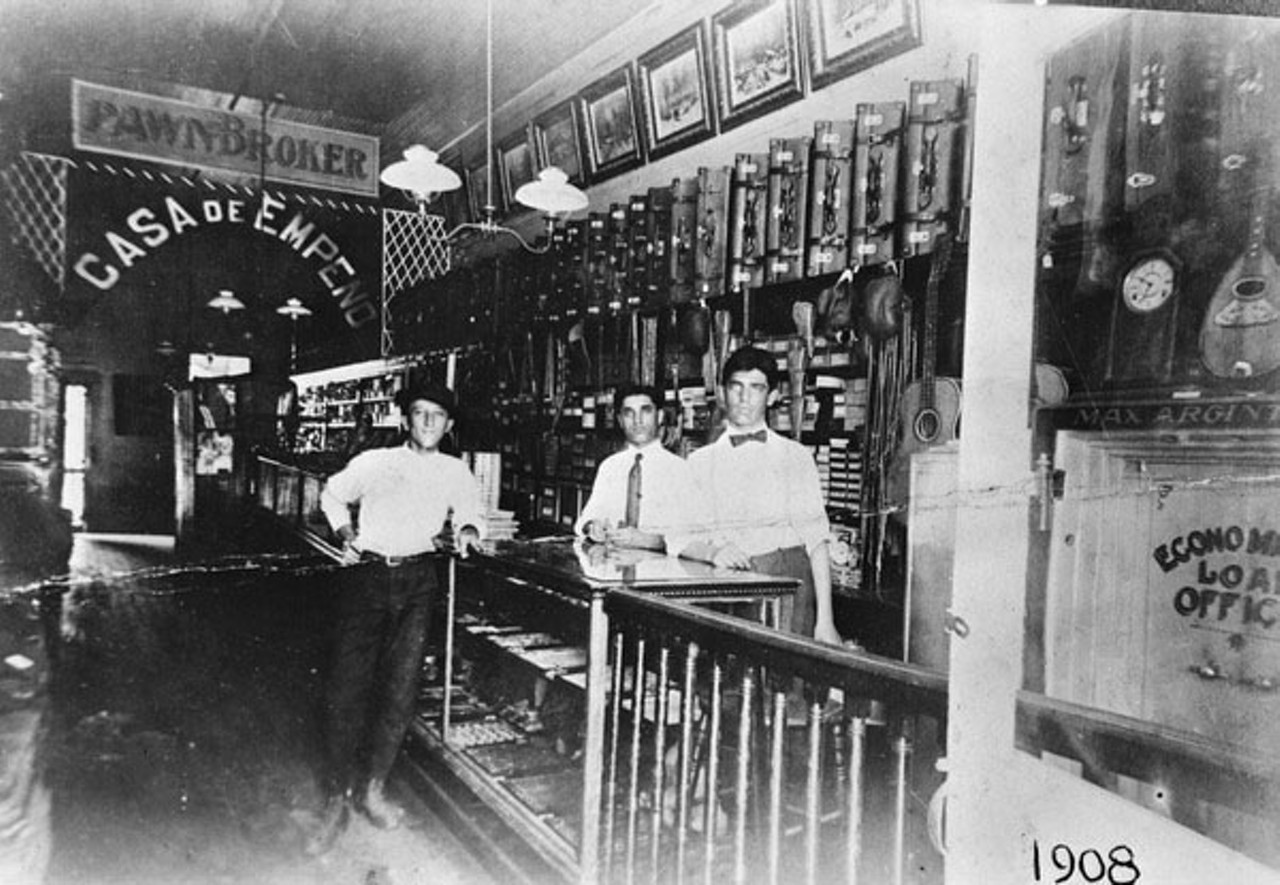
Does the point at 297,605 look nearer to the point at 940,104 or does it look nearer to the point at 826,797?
the point at 826,797

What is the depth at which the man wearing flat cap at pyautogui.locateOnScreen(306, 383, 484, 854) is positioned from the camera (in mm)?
2799

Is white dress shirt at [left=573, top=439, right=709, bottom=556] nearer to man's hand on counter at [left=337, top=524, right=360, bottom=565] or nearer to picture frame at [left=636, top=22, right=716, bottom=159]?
man's hand on counter at [left=337, top=524, right=360, bottom=565]

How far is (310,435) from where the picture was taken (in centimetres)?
386

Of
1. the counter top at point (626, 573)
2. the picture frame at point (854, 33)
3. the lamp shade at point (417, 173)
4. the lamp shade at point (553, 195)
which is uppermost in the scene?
the picture frame at point (854, 33)

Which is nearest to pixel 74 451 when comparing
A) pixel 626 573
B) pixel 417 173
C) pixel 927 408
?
pixel 417 173

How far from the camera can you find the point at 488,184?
393 cm

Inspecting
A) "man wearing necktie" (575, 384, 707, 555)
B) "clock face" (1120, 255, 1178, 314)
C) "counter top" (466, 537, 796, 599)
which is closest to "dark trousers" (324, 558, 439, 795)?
"counter top" (466, 537, 796, 599)

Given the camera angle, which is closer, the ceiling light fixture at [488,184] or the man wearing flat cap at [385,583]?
the ceiling light fixture at [488,184]

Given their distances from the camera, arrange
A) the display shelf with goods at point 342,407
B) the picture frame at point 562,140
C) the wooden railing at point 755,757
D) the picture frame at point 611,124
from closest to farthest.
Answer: the wooden railing at point 755,757 → the display shelf with goods at point 342,407 → the picture frame at point 611,124 → the picture frame at point 562,140

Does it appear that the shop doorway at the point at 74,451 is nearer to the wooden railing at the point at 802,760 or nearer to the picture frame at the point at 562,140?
the wooden railing at the point at 802,760

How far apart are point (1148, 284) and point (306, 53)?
257 centimetres

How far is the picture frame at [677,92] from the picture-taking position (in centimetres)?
326

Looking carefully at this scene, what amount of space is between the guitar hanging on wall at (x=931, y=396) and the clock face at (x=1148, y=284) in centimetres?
46

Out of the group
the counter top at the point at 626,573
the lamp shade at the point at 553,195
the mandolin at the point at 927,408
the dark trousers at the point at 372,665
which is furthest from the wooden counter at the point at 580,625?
the lamp shade at the point at 553,195
